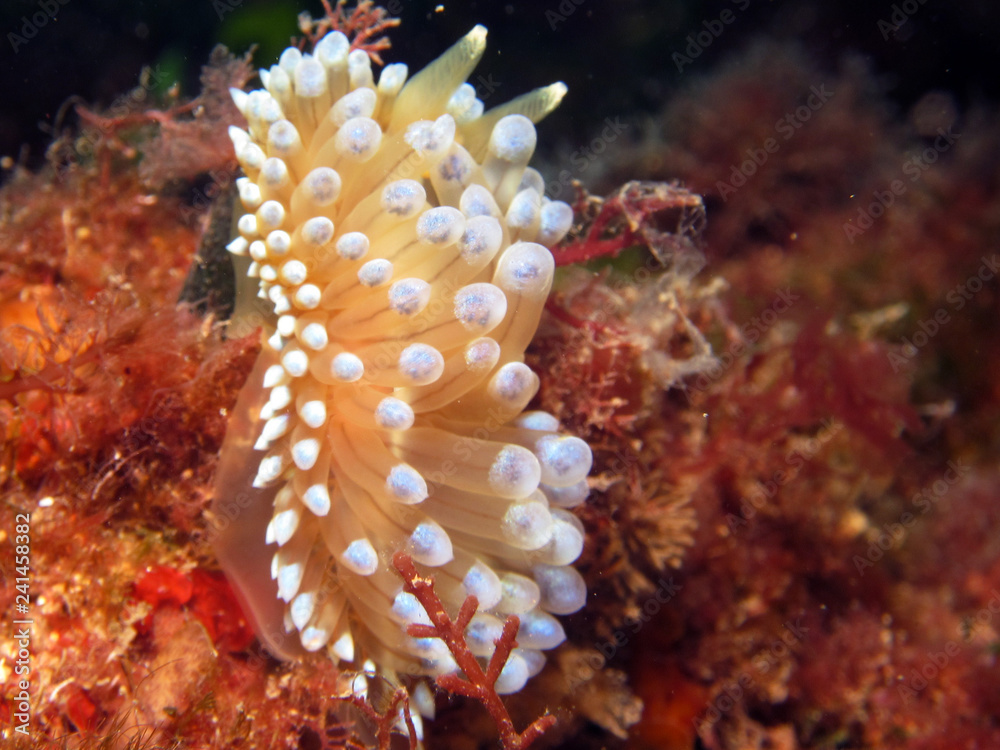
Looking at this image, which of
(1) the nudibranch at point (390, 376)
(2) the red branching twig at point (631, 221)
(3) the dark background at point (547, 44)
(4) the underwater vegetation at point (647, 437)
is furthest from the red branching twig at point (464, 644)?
(3) the dark background at point (547, 44)

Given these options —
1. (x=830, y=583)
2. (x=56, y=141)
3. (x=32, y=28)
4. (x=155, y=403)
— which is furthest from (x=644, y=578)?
(x=32, y=28)

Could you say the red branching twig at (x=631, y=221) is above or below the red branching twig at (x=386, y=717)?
above

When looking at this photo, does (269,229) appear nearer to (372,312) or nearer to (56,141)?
(372,312)

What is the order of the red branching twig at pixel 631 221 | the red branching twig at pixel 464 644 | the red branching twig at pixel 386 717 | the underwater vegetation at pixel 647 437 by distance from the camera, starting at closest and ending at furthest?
the red branching twig at pixel 464 644, the red branching twig at pixel 386 717, the underwater vegetation at pixel 647 437, the red branching twig at pixel 631 221

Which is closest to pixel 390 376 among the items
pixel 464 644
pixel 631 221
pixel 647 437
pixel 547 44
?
pixel 464 644

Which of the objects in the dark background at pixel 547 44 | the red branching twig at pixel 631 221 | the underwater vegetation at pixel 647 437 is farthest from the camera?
the dark background at pixel 547 44

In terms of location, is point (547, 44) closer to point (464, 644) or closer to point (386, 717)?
point (464, 644)

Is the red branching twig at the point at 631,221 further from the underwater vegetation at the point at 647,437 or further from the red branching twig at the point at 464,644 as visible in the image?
the red branching twig at the point at 464,644
